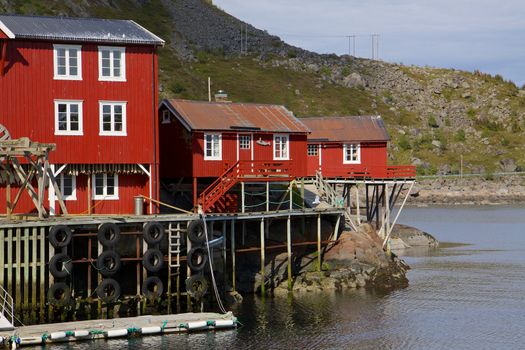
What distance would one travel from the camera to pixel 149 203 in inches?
1722

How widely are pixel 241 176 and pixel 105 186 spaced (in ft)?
23.7

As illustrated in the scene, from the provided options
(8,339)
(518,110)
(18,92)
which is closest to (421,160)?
(518,110)

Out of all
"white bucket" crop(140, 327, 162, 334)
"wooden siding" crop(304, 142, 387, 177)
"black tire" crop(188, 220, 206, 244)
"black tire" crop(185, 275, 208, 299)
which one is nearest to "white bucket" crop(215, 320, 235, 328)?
"white bucket" crop(140, 327, 162, 334)

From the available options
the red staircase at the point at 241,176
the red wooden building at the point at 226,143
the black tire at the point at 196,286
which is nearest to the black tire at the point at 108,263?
the black tire at the point at 196,286

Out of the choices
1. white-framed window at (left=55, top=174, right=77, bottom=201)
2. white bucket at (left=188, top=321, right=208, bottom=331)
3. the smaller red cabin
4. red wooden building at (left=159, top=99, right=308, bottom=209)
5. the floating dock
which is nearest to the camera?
the floating dock

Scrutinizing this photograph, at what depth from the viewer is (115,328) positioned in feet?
113

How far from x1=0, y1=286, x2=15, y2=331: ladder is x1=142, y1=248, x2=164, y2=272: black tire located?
6257 millimetres

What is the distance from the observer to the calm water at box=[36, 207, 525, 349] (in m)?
35.2

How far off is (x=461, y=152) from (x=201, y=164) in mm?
98313

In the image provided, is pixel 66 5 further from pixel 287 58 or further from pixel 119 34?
pixel 119 34

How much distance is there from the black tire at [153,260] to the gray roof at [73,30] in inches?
419

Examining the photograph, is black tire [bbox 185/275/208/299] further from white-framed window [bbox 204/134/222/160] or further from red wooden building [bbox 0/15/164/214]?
white-framed window [bbox 204/134/222/160]

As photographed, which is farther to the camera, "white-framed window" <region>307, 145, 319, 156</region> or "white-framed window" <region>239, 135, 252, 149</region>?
"white-framed window" <region>307, 145, 319, 156</region>

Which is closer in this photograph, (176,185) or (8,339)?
(8,339)
